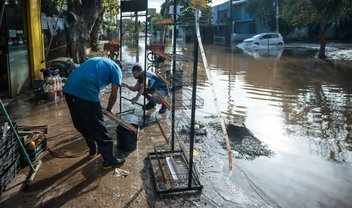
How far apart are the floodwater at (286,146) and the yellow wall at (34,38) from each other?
4918 mm

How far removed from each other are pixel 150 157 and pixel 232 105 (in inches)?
180

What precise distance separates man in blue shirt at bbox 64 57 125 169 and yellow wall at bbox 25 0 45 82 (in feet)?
18.0

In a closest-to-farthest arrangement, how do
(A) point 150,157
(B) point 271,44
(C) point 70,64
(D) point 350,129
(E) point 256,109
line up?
1. (A) point 150,157
2. (D) point 350,129
3. (E) point 256,109
4. (C) point 70,64
5. (B) point 271,44

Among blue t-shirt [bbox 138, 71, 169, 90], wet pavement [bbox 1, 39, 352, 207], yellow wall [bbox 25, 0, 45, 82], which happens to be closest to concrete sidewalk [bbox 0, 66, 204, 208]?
wet pavement [bbox 1, 39, 352, 207]

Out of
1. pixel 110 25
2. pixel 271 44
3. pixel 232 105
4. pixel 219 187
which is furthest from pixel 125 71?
pixel 271 44

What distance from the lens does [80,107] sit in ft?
14.2

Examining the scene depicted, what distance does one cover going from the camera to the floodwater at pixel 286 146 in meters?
4.20

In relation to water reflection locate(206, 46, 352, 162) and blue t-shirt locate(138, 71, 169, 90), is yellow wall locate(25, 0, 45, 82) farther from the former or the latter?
water reflection locate(206, 46, 352, 162)

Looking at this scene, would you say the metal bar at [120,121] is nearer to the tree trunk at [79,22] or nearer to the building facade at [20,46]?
the building facade at [20,46]

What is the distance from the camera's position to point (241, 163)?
506 cm

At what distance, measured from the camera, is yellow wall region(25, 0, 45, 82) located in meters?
8.93

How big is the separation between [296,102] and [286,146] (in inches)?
149

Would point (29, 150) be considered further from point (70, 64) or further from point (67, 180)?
point (70, 64)

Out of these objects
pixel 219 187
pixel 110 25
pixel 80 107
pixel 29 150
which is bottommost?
pixel 219 187
